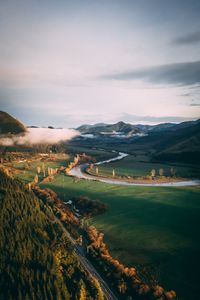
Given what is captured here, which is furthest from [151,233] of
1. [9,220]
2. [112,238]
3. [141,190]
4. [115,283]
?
[141,190]

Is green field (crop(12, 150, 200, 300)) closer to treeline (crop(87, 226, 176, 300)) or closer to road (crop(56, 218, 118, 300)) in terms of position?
treeline (crop(87, 226, 176, 300))

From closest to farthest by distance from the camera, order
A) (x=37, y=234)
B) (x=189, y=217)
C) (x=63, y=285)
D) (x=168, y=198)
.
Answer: (x=63, y=285) < (x=37, y=234) < (x=189, y=217) < (x=168, y=198)

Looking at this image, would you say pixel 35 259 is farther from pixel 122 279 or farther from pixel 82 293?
pixel 122 279

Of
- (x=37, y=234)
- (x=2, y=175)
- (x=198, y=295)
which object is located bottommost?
(x=198, y=295)

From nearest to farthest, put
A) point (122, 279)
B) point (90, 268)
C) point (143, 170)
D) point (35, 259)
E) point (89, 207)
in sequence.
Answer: point (122, 279), point (35, 259), point (90, 268), point (89, 207), point (143, 170)

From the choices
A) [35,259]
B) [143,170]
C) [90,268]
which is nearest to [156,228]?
[90,268]

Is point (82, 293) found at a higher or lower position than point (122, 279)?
lower

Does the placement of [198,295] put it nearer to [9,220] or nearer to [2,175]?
[9,220]
